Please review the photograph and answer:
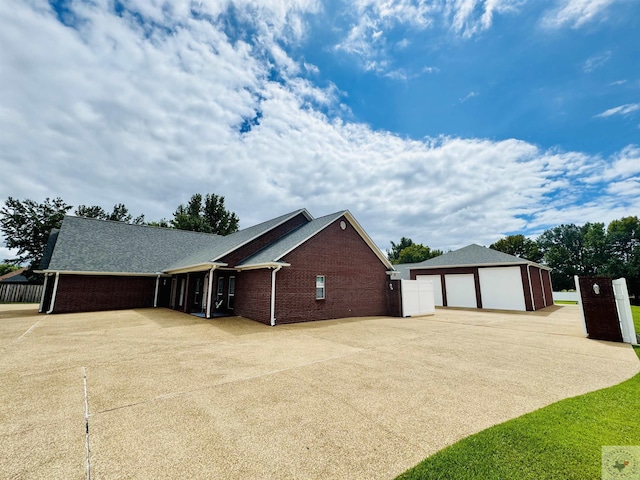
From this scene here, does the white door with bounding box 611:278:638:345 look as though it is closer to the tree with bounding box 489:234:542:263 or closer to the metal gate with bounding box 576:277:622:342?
the metal gate with bounding box 576:277:622:342

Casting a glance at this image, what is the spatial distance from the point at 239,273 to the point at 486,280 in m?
18.8

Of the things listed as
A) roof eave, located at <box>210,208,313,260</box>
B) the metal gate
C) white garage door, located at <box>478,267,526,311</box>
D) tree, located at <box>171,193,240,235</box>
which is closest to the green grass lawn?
the metal gate

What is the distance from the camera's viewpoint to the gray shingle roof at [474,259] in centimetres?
2023

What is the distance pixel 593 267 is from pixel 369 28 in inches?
2184

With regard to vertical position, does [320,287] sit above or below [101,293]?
above

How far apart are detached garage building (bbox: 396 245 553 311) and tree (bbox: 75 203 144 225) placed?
161 feet

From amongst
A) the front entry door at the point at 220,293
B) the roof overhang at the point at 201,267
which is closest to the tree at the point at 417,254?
the front entry door at the point at 220,293

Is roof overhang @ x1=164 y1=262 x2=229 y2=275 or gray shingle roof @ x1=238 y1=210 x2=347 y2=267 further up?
gray shingle roof @ x1=238 y1=210 x2=347 y2=267

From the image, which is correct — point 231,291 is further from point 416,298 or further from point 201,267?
point 416,298

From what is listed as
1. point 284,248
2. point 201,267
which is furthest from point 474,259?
point 201,267

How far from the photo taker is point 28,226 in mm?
30750

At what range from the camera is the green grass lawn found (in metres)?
2.58

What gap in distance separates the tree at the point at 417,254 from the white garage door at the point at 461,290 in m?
37.9

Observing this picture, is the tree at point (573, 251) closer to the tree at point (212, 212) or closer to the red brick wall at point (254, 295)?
the red brick wall at point (254, 295)
